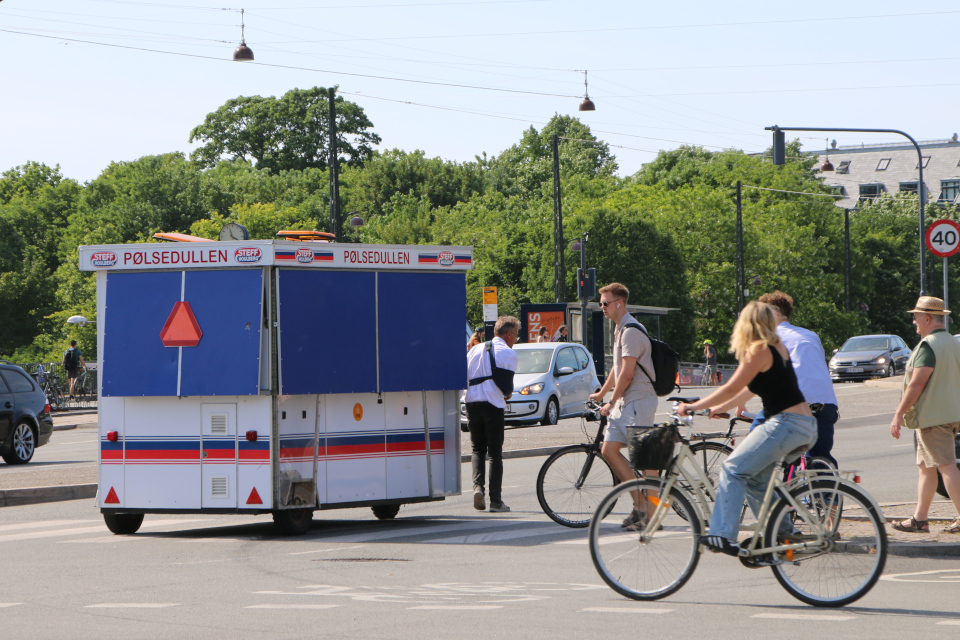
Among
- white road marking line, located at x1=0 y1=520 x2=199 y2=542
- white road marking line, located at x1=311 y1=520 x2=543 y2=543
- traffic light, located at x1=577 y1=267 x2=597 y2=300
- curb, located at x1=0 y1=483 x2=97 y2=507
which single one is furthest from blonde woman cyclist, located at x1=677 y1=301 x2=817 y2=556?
traffic light, located at x1=577 y1=267 x2=597 y2=300

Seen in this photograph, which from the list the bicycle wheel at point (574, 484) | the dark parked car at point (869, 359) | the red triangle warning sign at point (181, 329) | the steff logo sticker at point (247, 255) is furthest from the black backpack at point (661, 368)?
the dark parked car at point (869, 359)

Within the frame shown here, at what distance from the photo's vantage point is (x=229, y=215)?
73.7m

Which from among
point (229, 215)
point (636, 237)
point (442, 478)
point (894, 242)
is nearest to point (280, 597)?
point (442, 478)

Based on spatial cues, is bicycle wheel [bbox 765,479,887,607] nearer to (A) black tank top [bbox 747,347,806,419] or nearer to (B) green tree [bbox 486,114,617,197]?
(A) black tank top [bbox 747,347,806,419]

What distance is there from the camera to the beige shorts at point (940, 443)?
382 inches

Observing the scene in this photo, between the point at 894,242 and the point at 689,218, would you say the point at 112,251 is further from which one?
the point at 894,242

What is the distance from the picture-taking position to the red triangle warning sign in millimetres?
11148

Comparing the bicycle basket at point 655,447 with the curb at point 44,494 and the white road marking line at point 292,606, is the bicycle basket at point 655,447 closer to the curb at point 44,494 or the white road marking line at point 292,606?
the white road marking line at point 292,606

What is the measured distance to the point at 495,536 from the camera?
10805 mm

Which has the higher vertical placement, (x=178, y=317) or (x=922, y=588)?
(x=178, y=317)

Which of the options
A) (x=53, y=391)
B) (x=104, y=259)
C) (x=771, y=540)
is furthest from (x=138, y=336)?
(x=53, y=391)

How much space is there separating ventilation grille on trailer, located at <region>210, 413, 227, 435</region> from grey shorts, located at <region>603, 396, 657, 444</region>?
129 inches

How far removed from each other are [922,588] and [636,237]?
55.0m

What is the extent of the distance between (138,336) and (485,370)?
10.7 feet
